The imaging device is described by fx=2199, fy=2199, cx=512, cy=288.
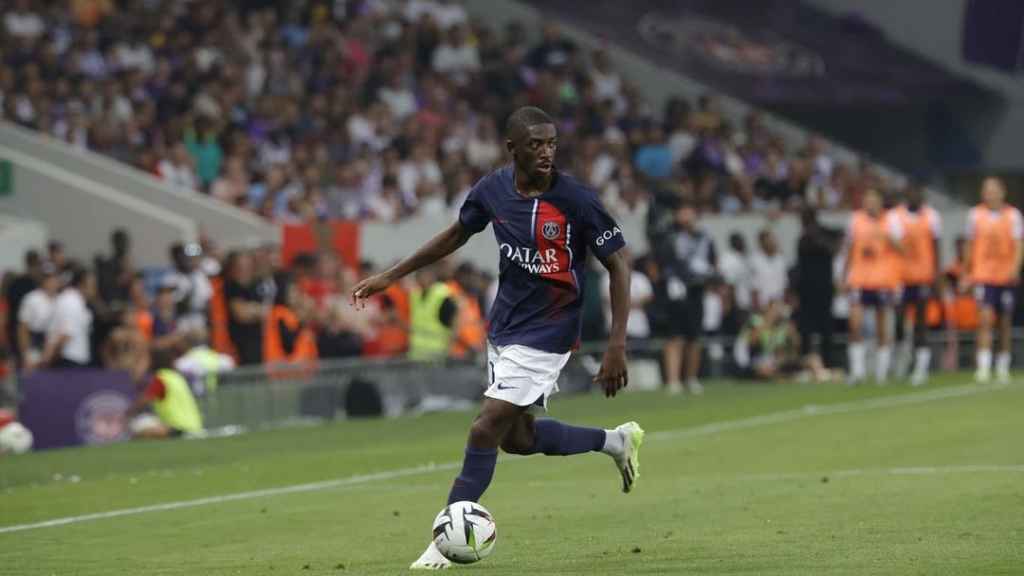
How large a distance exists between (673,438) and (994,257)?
7563 millimetres

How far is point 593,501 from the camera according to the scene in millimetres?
12711

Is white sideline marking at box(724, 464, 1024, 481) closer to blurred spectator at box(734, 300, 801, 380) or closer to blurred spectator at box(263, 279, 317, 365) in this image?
blurred spectator at box(263, 279, 317, 365)

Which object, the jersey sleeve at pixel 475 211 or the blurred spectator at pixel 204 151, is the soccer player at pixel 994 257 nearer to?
the blurred spectator at pixel 204 151

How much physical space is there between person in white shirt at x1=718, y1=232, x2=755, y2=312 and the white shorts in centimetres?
1734

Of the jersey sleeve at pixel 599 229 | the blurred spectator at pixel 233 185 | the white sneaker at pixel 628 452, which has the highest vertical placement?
the blurred spectator at pixel 233 185

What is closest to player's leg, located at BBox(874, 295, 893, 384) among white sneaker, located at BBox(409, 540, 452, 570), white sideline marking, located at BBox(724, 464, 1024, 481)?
white sideline marking, located at BBox(724, 464, 1024, 481)

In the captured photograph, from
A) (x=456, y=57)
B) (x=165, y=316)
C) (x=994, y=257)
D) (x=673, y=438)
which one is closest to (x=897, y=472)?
(x=673, y=438)

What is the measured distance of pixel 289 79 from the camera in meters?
30.2

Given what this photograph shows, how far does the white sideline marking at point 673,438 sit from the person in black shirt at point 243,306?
5.04 m

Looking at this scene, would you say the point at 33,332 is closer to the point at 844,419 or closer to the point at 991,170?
the point at 844,419

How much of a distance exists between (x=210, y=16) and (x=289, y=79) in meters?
1.39

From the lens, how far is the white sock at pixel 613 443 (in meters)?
11.0

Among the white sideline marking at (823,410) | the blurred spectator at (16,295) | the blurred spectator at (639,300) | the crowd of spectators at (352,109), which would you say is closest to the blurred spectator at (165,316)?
the blurred spectator at (16,295)

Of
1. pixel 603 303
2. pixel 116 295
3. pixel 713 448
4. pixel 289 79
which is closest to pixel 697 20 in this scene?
pixel 289 79
